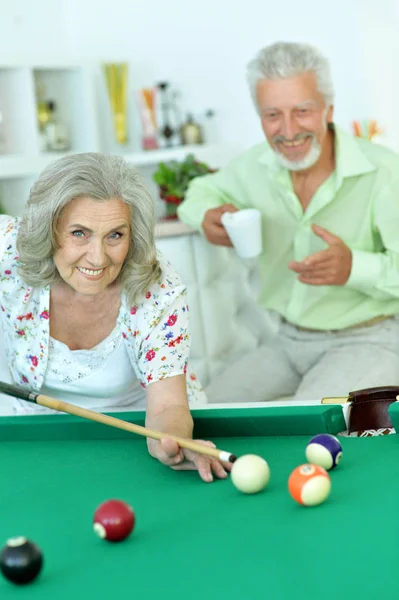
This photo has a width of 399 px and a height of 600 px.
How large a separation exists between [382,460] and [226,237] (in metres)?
1.63

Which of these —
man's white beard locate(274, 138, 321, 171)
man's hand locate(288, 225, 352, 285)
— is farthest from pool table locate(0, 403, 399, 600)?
man's white beard locate(274, 138, 321, 171)

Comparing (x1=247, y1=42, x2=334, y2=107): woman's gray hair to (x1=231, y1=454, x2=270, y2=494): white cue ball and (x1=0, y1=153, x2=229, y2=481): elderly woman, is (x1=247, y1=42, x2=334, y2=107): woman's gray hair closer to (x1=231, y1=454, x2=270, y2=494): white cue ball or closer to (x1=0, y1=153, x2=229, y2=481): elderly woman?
(x1=0, y1=153, x2=229, y2=481): elderly woman

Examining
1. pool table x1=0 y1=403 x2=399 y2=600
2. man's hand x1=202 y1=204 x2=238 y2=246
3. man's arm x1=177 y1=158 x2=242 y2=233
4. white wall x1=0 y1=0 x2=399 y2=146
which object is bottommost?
pool table x1=0 y1=403 x2=399 y2=600

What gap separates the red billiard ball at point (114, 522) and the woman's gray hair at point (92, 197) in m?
0.80

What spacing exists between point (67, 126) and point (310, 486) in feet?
12.8

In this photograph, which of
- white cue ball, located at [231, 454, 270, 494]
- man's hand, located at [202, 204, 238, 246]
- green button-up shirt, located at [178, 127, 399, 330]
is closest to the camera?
white cue ball, located at [231, 454, 270, 494]

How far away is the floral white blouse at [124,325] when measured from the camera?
2119 mm

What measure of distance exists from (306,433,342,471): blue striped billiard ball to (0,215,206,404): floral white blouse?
1.81 ft

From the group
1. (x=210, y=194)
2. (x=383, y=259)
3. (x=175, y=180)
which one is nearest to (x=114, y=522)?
(x=383, y=259)

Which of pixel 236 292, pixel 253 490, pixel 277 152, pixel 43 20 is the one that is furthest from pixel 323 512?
pixel 43 20

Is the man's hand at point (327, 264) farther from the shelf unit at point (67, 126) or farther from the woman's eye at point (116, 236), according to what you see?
the shelf unit at point (67, 126)

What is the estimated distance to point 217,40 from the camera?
4980 mm

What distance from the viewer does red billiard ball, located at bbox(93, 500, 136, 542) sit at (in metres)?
1.37

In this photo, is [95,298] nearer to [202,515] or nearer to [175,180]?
[202,515]
